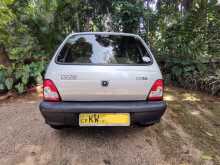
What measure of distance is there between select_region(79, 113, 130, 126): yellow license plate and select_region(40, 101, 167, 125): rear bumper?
5 centimetres

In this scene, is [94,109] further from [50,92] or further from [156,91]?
[156,91]

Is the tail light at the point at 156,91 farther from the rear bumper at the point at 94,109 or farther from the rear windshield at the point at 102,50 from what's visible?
the rear windshield at the point at 102,50

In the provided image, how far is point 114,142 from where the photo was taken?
324 centimetres

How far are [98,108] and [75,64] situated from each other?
1.96ft

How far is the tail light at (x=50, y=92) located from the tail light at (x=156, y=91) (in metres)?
1.10

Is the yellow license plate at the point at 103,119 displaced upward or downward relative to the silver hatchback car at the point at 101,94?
downward

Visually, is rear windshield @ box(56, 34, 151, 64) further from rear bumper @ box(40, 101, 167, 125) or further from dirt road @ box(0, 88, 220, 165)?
dirt road @ box(0, 88, 220, 165)

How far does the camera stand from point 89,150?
302cm

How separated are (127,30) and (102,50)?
491cm

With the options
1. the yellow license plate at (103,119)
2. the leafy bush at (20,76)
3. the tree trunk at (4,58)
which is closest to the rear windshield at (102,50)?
the yellow license plate at (103,119)

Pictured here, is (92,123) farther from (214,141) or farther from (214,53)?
(214,53)

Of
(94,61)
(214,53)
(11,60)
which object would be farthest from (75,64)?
(214,53)

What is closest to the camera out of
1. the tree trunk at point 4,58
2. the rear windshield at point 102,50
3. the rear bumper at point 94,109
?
the rear bumper at point 94,109

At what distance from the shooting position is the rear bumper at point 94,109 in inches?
110
